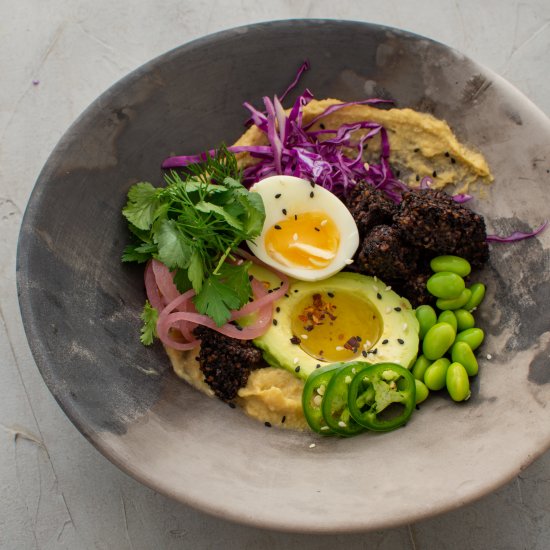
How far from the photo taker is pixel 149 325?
12.5 ft

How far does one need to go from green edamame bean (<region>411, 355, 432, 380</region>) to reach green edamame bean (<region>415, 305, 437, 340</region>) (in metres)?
0.13

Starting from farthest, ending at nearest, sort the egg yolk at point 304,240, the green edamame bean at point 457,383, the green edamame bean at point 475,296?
the egg yolk at point 304,240 < the green edamame bean at point 475,296 < the green edamame bean at point 457,383

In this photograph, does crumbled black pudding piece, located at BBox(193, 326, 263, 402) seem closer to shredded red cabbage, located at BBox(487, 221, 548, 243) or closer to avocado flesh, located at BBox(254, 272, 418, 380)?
avocado flesh, located at BBox(254, 272, 418, 380)

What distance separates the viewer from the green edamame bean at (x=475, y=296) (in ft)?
12.7

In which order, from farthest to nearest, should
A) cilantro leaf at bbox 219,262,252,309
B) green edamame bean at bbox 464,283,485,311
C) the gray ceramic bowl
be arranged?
green edamame bean at bbox 464,283,485,311, cilantro leaf at bbox 219,262,252,309, the gray ceramic bowl

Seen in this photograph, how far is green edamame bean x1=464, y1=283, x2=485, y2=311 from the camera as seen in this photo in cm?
386

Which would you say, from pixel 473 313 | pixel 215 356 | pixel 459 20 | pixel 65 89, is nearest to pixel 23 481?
pixel 215 356

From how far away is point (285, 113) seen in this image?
4.13 meters

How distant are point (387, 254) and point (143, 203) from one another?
1.33 m

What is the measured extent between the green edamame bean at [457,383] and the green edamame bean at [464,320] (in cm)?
25

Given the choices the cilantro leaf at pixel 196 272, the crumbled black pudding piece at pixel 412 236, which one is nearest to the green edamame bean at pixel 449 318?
the crumbled black pudding piece at pixel 412 236

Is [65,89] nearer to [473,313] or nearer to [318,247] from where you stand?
[318,247]

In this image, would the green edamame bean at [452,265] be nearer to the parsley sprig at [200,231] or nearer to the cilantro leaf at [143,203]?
the parsley sprig at [200,231]

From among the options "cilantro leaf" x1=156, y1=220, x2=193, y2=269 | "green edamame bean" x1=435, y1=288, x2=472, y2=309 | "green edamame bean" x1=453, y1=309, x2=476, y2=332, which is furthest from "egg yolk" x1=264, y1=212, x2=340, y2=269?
"green edamame bean" x1=453, y1=309, x2=476, y2=332
